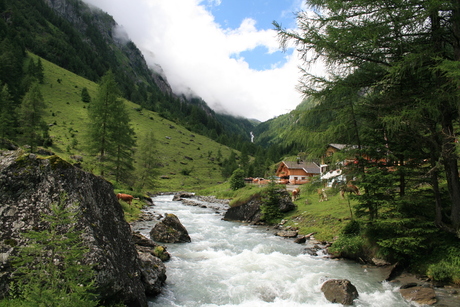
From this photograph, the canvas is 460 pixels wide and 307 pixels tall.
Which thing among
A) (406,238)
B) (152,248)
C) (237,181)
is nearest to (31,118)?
(237,181)

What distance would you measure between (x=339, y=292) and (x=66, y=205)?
28.5ft

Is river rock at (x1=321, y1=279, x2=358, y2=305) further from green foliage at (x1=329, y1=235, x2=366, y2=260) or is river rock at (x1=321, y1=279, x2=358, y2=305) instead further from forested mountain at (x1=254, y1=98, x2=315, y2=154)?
forested mountain at (x1=254, y1=98, x2=315, y2=154)

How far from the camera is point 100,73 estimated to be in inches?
6663

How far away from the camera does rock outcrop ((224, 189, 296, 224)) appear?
2558 cm

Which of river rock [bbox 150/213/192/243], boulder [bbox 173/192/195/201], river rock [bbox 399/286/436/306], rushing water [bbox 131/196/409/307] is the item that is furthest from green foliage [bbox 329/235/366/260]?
boulder [bbox 173/192/195/201]

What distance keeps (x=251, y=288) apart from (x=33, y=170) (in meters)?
7.81

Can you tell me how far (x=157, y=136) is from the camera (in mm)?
110438

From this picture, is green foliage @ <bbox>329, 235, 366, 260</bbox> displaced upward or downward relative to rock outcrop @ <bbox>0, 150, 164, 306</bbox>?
downward

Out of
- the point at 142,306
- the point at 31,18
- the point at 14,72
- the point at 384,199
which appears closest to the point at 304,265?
the point at 384,199

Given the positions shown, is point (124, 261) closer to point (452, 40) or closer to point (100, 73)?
point (452, 40)

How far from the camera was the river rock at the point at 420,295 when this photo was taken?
8.38 meters

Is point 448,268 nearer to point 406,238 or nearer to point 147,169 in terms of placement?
point 406,238

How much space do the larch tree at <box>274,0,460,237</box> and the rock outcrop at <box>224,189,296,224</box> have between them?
14.3 meters

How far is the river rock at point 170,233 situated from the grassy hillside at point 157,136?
44395mm
